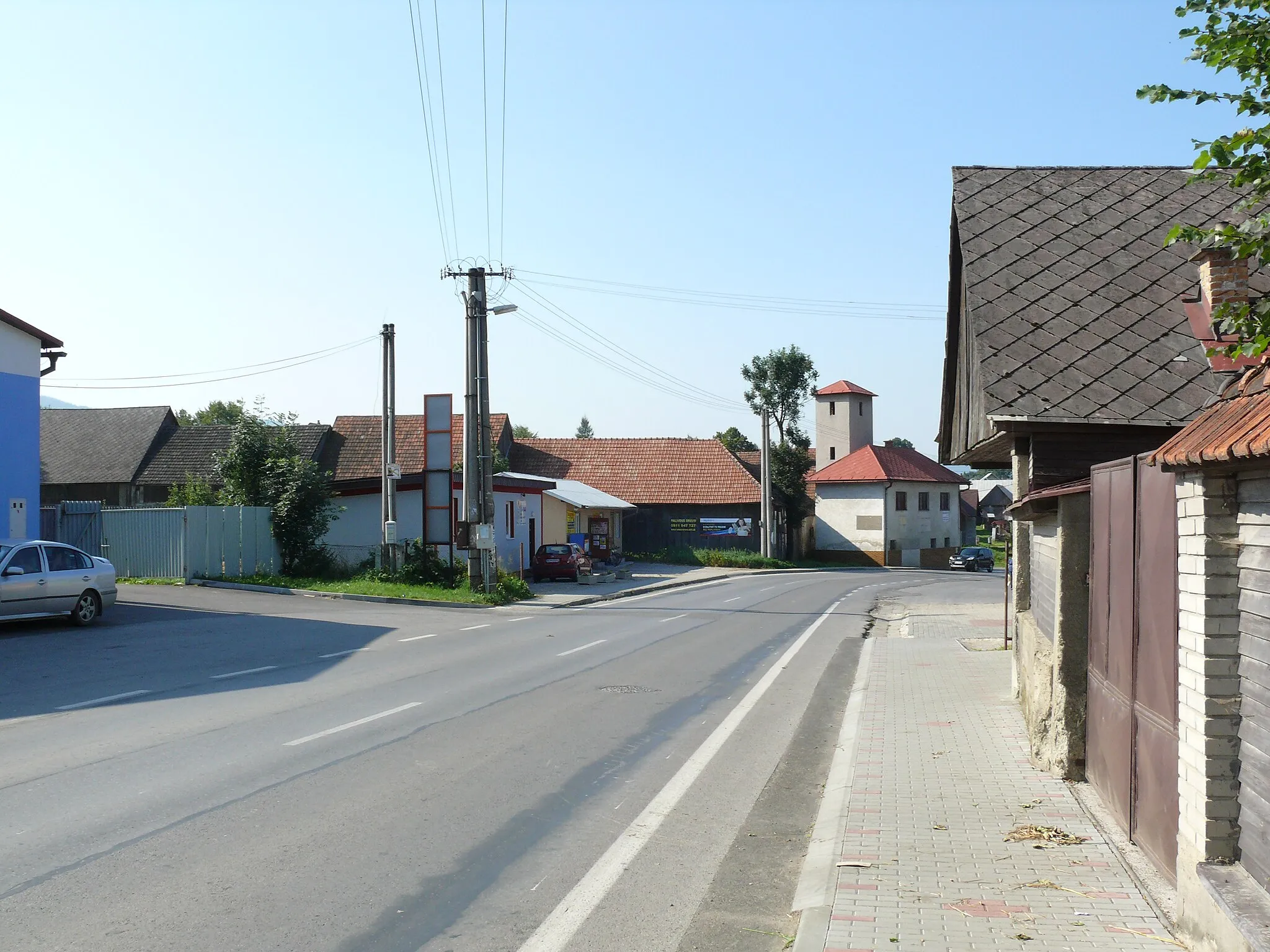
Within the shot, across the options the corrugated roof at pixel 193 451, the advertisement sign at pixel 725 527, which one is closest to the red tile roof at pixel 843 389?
the advertisement sign at pixel 725 527

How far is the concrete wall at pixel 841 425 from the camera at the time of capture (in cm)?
8100

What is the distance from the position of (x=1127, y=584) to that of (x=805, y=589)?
33407 mm

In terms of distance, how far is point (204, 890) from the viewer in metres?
5.64

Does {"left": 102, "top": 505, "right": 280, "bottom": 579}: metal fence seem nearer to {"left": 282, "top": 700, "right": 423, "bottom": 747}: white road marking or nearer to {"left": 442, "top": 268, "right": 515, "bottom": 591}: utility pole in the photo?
{"left": 442, "top": 268, "right": 515, "bottom": 591}: utility pole

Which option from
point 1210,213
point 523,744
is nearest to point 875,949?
point 523,744

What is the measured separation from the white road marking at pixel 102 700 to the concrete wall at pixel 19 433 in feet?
44.5

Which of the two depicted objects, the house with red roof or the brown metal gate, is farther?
the house with red roof

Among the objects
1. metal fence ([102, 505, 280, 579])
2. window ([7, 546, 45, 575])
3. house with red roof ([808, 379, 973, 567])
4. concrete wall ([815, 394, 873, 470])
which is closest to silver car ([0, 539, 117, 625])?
window ([7, 546, 45, 575])

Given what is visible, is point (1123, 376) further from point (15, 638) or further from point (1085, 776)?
point (15, 638)

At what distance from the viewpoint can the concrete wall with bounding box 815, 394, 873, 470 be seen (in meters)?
81.0

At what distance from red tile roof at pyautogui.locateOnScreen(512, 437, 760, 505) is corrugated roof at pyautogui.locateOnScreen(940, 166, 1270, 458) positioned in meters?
50.5

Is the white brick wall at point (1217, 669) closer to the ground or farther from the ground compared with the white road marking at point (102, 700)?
farther from the ground

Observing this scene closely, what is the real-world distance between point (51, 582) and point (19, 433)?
20.0 feet

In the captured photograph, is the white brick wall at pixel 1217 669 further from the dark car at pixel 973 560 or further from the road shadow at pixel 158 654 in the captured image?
the dark car at pixel 973 560
